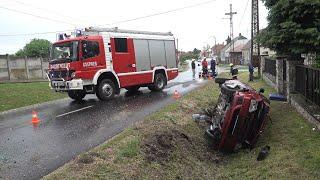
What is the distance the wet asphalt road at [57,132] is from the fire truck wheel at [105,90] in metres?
0.76

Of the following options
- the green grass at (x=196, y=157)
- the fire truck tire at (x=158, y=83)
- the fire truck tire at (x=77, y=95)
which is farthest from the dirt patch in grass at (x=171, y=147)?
the fire truck tire at (x=158, y=83)

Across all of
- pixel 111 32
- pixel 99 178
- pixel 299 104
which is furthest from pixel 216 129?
pixel 111 32

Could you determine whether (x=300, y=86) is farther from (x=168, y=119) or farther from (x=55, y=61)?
(x=55, y=61)

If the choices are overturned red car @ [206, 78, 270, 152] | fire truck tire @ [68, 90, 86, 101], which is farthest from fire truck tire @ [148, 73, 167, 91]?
overturned red car @ [206, 78, 270, 152]

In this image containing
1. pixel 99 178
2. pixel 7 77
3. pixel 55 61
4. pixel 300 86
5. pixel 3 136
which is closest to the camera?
pixel 99 178

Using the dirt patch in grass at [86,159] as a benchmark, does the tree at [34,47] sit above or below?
above

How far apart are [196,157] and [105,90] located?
875 cm

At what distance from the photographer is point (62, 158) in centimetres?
739

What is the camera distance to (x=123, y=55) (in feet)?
56.5

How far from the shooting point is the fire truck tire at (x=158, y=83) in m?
19.6

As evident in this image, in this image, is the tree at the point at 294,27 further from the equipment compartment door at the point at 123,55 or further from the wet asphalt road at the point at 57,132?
the equipment compartment door at the point at 123,55

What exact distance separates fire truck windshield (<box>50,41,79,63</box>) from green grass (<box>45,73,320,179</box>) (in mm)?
6321

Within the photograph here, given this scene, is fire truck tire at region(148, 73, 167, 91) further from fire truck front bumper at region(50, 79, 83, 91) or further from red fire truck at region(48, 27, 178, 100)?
fire truck front bumper at region(50, 79, 83, 91)

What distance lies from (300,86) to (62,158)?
701cm
